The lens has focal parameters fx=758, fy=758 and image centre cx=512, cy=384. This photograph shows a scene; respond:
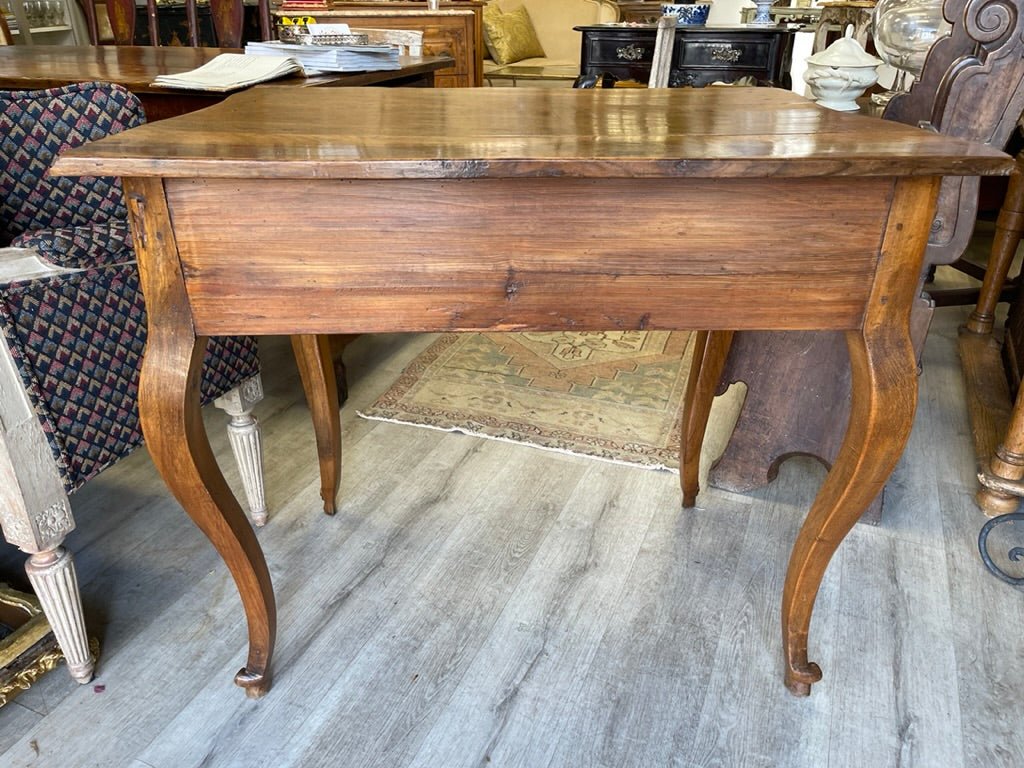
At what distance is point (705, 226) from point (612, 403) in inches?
45.0

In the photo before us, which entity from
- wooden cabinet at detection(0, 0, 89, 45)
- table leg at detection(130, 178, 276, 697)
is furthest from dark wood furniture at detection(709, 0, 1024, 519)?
wooden cabinet at detection(0, 0, 89, 45)

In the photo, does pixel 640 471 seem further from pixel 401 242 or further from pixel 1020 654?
pixel 401 242

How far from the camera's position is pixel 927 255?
1.16 m

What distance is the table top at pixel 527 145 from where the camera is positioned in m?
0.66

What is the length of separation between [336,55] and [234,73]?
0.25 meters

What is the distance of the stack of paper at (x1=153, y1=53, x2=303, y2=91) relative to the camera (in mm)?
1556

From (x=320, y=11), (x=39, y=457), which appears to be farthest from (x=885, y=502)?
(x=320, y=11)

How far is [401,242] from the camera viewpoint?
75 centimetres

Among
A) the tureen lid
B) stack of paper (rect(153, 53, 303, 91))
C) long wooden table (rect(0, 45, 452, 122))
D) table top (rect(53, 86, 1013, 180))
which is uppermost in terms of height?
the tureen lid

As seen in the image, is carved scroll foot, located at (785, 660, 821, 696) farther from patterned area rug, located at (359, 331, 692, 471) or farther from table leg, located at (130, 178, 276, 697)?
table leg, located at (130, 178, 276, 697)

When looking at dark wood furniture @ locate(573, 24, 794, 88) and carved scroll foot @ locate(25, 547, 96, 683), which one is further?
dark wood furniture @ locate(573, 24, 794, 88)

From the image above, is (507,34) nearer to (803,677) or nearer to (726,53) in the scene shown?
(726,53)

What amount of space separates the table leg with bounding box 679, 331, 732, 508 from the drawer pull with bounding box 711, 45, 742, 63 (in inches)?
89.3

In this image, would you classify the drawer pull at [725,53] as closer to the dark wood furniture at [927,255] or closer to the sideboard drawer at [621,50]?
the sideboard drawer at [621,50]
